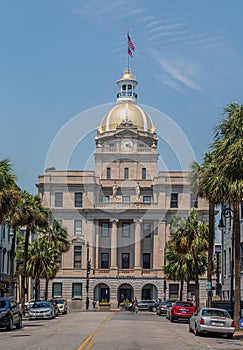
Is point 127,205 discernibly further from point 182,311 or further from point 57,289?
point 182,311

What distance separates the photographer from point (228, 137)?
108ft

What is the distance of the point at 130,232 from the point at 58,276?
45.4ft

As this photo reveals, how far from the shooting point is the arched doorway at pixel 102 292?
346ft

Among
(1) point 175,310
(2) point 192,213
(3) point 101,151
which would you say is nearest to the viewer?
(1) point 175,310

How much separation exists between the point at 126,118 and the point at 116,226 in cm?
2145

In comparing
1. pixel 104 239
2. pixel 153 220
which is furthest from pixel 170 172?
pixel 104 239

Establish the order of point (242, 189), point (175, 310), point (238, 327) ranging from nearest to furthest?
1. point (242, 189)
2. point (238, 327)
3. point (175, 310)

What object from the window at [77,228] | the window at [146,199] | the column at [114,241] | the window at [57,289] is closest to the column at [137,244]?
the column at [114,241]

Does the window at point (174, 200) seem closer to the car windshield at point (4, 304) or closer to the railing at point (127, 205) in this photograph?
the railing at point (127, 205)

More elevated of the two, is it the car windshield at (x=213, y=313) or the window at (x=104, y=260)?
the window at (x=104, y=260)

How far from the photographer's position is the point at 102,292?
348ft

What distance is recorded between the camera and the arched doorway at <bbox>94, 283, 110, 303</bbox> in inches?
4146

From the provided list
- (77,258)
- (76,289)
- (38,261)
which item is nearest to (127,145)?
(77,258)

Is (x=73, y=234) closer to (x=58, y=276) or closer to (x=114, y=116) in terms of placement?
(x=58, y=276)
